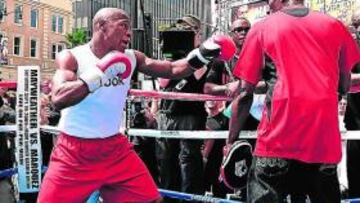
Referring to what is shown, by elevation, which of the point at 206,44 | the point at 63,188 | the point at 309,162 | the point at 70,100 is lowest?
the point at 63,188

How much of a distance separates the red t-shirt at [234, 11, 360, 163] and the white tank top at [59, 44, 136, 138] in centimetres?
101

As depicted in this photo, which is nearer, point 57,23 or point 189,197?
point 189,197

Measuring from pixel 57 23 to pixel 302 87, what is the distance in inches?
2205

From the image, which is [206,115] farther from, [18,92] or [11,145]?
[11,145]

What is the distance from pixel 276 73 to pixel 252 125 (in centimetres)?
144

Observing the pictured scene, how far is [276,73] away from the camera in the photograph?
9.93ft

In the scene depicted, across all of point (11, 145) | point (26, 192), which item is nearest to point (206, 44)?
point (26, 192)

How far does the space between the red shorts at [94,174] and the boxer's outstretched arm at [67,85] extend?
0.38 meters

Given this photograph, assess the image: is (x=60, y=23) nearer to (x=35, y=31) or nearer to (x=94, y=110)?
(x=35, y=31)

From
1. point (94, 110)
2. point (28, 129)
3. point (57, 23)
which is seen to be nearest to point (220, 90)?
point (94, 110)

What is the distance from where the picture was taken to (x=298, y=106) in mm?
2926

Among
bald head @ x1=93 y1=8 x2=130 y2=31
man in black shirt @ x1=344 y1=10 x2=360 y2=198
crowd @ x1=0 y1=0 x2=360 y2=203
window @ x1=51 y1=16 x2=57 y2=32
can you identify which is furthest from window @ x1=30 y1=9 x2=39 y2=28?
man in black shirt @ x1=344 y1=10 x2=360 y2=198

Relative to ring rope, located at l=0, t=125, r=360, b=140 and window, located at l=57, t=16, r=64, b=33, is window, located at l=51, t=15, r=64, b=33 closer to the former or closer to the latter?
window, located at l=57, t=16, r=64, b=33

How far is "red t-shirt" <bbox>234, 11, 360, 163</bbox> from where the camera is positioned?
2932 mm
